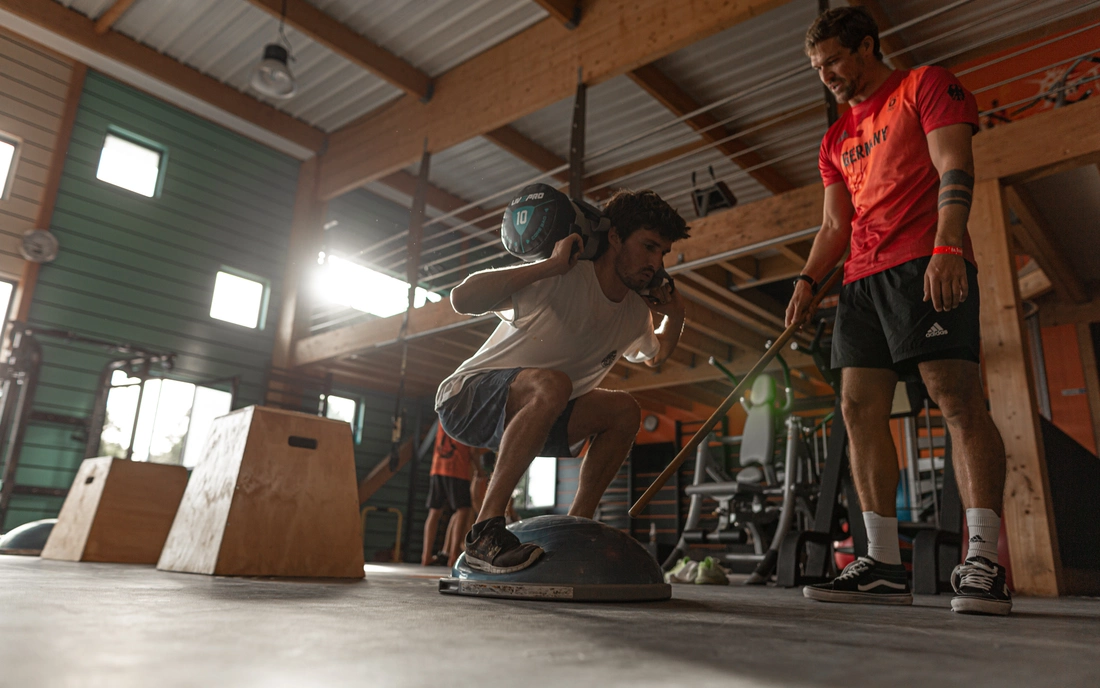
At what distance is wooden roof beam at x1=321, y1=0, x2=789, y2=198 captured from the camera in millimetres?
4852

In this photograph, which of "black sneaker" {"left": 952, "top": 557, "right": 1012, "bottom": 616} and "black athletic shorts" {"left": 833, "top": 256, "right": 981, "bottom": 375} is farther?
"black athletic shorts" {"left": 833, "top": 256, "right": 981, "bottom": 375}

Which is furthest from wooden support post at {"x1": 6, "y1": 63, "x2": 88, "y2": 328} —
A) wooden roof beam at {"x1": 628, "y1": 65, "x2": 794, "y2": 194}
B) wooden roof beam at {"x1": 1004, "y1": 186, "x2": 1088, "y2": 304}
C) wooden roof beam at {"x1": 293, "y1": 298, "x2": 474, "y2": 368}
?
wooden roof beam at {"x1": 1004, "y1": 186, "x2": 1088, "y2": 304}

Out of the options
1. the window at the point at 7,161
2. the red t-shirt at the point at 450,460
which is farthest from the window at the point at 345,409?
the window at the point at 7,161

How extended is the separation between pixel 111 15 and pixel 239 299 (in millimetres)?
2978

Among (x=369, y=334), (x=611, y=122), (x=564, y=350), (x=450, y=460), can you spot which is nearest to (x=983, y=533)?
(x=564, y=350)

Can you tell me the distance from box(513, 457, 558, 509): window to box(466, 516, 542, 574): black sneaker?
29.9 feet

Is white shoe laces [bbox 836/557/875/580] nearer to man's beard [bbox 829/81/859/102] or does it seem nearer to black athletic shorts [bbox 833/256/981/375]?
black athletic shorts [bbox 833/256/981/375]

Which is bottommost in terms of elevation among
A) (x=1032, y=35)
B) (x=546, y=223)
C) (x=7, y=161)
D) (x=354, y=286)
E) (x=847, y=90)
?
(x=546, y=223)

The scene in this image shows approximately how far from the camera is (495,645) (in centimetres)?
81

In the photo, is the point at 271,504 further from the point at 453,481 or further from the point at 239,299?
the point at 239,299

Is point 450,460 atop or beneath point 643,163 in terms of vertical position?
beneath

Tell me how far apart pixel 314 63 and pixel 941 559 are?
6866mm

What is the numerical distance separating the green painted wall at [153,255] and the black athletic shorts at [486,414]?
6.11 meters

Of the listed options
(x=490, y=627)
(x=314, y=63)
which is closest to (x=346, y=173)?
(x=314, y=63)
